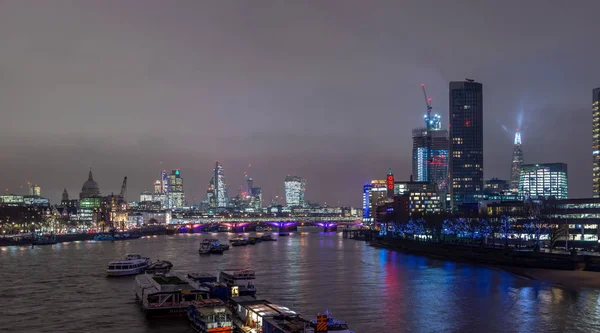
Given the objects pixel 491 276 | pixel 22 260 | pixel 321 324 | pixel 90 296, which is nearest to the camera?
pixel 321 324

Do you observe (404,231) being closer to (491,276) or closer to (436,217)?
(436,217)

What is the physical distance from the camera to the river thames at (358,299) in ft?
126

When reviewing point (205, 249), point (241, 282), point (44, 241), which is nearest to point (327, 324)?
point (241, 282)

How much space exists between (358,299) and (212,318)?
55.8 feet

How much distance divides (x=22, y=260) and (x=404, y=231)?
267 feet

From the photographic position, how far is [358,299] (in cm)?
4791

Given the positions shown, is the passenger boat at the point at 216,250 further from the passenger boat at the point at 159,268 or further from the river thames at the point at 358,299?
the passenger boat at the point at 159,268

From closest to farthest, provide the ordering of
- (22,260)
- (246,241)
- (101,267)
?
(101,267) → (22,260) → (246,241)

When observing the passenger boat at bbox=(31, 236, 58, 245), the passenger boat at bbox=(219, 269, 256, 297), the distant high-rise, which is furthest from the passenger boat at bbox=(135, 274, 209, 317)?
the distant high-rise

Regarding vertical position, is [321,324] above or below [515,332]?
above

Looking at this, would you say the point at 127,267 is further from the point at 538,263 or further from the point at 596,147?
the point at 596,147

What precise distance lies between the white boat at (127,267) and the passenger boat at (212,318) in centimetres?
3233

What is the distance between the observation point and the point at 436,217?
125938 millimetres

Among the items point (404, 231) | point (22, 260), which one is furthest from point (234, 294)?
point (404, 231)
